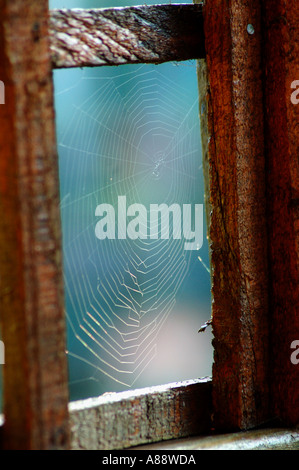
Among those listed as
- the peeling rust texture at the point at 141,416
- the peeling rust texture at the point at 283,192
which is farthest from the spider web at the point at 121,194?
the peeling rust texture at the point at 283,192

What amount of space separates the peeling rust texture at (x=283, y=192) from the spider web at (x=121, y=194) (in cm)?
24

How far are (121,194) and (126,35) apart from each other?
34 centimetres

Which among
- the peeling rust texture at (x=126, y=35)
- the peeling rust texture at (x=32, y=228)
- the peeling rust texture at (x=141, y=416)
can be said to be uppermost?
the peeling rust texture at (x=126, y=35)

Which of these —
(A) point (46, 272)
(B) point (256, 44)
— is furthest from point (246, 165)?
(A) point (46, 272)

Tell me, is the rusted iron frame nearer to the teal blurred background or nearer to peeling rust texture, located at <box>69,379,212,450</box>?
peeling rust texture, located at <box>69,379,212,450</box>

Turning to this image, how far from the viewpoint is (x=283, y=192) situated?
4.07 feet

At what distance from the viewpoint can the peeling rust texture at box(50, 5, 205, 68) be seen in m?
1.06

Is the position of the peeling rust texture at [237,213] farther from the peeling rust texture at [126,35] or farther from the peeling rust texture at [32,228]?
the peeling rust texture at [32,228]

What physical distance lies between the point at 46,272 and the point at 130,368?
1.68 ft

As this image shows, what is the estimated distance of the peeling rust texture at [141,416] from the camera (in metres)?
1.12

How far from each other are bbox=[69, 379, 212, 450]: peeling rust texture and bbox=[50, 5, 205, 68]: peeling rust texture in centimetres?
64

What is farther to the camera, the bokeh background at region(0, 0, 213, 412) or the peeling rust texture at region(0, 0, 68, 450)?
the bokeh background at region(0, 0, 213, 412)

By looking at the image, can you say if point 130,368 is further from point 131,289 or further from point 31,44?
point 31,44

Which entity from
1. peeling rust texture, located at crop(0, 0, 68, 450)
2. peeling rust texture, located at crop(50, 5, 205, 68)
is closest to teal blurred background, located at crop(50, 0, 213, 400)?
peeling rust texture, located at crop(50, 5, 205, 68)
